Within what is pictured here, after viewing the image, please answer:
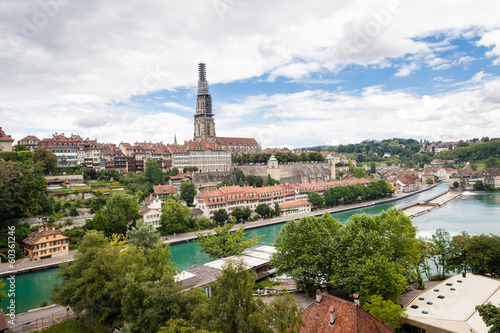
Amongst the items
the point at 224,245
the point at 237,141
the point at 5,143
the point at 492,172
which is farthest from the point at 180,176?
the point at 492,172

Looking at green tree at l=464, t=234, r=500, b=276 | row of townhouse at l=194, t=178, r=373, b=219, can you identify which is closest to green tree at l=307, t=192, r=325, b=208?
row of townhouse at l=194, t=178, r=373, b=219

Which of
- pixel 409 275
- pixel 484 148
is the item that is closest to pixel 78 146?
pixel 409 275

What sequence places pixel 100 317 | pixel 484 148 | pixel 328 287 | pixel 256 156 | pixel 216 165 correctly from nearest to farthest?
pixel 100 317 → pixel 328 287 → pixel 216 165 → pixel 256 156 → pixel 484 148

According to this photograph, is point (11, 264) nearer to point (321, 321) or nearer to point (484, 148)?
point (321, 321)

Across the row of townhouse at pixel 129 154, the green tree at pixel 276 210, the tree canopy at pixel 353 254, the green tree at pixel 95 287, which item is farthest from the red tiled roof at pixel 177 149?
the green tree at pixel 95 287

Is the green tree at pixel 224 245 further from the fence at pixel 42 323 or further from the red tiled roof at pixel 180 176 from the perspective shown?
the red tiled roof at pixel 180 176

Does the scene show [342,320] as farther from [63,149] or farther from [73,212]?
[63,149]
